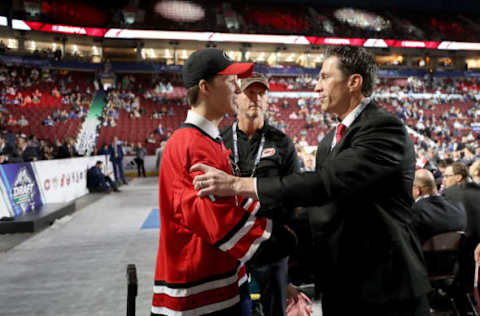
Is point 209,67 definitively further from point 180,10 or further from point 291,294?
point 180,10

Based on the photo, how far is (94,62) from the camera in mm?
25125

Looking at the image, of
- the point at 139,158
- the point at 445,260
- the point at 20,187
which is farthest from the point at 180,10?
the point at 445,260

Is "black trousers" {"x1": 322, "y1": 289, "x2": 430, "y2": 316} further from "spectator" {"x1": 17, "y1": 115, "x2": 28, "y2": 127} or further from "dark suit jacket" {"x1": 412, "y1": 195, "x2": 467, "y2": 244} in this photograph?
"spectator" {"x1": 17, "y1": 115, "x2": 28, "y2": 127}

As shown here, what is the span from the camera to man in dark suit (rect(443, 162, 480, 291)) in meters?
2.82

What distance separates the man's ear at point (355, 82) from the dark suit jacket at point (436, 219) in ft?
6.04

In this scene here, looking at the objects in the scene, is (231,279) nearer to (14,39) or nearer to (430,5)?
(14,39)

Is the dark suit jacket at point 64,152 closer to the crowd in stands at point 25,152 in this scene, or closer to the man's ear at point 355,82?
the crowd in stands at point 25,152

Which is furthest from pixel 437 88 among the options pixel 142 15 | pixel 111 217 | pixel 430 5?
pixel 111 217

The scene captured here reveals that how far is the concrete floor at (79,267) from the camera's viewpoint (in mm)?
3387

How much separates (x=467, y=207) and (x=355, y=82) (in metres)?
2.67

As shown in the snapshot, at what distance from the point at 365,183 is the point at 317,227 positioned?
0.31 meters

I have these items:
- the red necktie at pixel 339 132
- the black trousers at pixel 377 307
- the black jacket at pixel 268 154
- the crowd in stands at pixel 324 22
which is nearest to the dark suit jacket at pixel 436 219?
the black jacket at pixel 268 154

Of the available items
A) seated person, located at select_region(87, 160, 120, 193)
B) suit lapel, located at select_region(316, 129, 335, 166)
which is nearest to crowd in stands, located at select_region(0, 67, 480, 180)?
seated person, located at select_region(87, 160, 120, 193)

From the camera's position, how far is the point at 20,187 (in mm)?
6758
